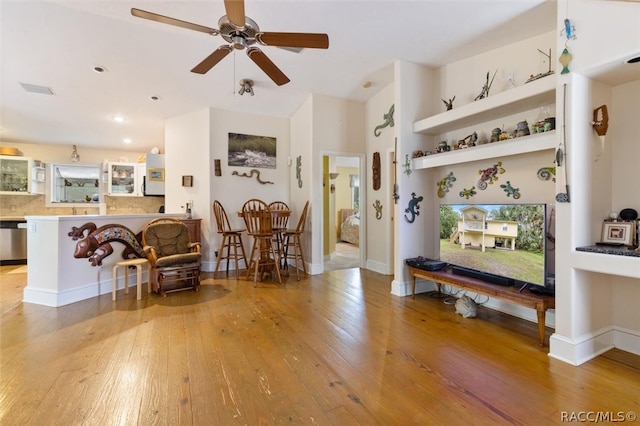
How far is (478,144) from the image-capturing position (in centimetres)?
305

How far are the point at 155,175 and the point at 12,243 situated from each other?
9.25 feet

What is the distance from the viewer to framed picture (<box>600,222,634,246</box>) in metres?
2.03

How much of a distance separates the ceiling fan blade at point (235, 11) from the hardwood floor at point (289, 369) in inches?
96.3

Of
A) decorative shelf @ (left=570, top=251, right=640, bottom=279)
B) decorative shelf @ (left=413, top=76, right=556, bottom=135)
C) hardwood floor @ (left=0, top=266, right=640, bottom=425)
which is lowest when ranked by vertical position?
hardwood floor @ (left=0, top=266, right=640, bottom=425)

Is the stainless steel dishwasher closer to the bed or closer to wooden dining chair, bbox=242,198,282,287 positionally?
wooden dining chair, bbox=242,198,282,287

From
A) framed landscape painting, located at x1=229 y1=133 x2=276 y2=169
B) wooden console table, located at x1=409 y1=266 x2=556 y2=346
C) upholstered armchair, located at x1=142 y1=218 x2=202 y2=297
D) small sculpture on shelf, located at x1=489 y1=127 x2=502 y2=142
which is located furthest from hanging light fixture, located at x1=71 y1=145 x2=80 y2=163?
small sculpture on shelf, located at x1=489 y1=127 x2=502 y2=142

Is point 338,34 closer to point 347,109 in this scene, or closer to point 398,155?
point 398,155

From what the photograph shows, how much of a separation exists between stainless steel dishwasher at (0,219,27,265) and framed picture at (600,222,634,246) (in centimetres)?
843

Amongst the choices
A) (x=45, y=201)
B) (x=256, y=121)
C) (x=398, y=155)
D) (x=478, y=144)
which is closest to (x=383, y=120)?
(x=398, y=155)

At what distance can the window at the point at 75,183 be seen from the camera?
20.6 feet

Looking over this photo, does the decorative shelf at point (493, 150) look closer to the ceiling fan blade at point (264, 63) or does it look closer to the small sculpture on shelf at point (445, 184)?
the small sculpture on shelf at point (445, 184)

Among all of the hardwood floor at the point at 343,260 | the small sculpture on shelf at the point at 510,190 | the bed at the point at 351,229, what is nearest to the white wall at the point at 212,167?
the hardwood floor at the point at 343,260

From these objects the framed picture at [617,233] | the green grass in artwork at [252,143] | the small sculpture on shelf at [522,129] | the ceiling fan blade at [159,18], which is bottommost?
the framed picture at [617,233]

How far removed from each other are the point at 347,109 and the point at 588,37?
3.23 m
